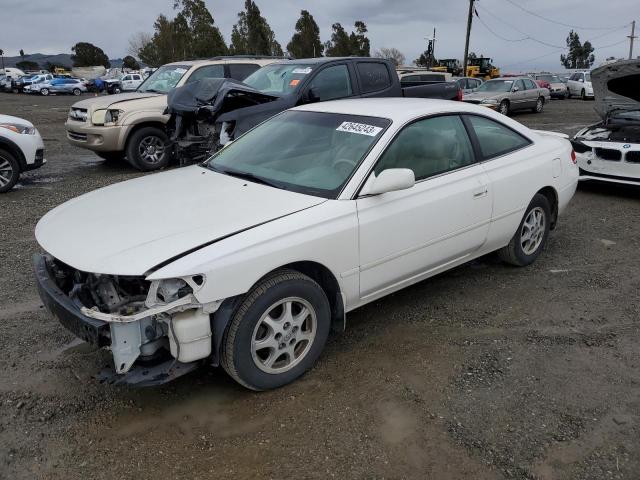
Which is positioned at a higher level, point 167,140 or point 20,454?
point 167,140

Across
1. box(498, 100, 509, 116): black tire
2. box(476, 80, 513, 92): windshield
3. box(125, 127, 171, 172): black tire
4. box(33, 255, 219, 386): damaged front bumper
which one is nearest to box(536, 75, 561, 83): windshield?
box(476, 80, 513, 92): windshield

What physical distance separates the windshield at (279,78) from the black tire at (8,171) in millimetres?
3686

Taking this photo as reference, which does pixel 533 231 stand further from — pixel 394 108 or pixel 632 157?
pixel 632 157

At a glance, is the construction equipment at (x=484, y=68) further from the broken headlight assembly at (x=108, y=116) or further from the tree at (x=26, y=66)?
the tree at (x=26, y=66)

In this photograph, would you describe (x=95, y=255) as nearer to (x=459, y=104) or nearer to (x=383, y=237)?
(x=383, y=237)

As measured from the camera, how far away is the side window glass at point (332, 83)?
7938 mm

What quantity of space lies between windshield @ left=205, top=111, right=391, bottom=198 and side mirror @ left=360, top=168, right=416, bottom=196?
0.20 m

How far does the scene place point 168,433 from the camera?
288 centimetres

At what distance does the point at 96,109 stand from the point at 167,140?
1.26 metres

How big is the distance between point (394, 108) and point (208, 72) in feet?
22.8

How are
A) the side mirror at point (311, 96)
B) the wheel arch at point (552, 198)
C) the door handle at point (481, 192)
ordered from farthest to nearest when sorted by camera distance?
the side mirror at point (311, 96) < the wheel arch at point (552, 198) < the door handle at point (481, 192)

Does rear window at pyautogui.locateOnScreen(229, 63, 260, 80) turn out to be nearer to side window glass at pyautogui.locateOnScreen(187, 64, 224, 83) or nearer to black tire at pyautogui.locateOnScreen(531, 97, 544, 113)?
side window glass at pyautogui.locateOnScreen(187, 64, 224, 83)

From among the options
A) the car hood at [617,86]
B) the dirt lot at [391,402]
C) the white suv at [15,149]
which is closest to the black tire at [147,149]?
the white suv at [15,149]

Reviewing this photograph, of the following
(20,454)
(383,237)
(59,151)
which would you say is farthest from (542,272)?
(59,151)
